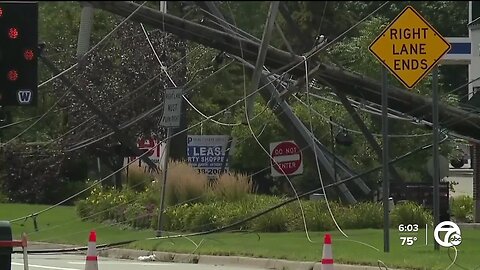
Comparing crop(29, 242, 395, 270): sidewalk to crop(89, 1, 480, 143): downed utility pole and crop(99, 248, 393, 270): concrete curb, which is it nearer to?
crop(99, 248, 393, 270): concrete curb

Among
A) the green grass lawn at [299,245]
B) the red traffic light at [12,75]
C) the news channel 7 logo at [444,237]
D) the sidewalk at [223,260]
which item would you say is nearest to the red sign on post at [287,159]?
the green grass lawn at [299,245]

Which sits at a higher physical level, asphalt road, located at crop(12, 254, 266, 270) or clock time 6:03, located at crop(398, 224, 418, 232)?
clock time 6:03, located at crop(398, 224, 418, 232)

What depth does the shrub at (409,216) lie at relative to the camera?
83.1 feet

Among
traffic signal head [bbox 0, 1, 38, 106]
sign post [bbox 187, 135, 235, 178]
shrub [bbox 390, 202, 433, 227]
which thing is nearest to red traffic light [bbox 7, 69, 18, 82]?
traffic signal head [bbox 0, 1, 38, 106]

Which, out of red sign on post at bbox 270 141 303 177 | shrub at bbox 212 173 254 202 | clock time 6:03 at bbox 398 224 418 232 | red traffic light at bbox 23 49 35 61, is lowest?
clock time 6:03 at bbox 398 224 418 232

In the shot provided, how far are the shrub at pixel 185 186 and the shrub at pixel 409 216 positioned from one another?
17.9 feet

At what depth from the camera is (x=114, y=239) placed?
2562 centimetres

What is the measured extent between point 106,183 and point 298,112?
808 centimetres

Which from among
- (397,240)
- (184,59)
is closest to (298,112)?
(184,59)

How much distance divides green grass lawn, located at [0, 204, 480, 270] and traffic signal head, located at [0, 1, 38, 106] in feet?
21.3

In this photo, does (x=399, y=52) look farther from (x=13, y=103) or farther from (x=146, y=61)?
(x=146, y=61)

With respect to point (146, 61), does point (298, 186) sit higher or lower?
lower

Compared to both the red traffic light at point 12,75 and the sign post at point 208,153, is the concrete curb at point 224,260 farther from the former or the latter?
the sign post at point 208,153

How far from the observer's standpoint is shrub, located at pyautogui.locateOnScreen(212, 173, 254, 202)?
2791cm
